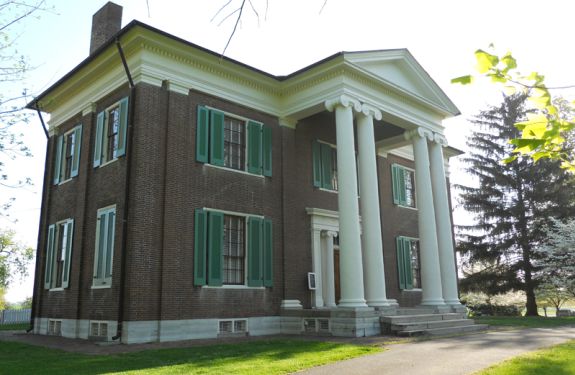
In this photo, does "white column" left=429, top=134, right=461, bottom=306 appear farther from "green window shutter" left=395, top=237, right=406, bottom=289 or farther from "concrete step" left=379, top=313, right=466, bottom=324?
"green window shutter" left=395, top=237, right=406, bottom=289

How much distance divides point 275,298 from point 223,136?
5.63m

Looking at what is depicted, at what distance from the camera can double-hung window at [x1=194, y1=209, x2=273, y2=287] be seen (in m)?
15.3

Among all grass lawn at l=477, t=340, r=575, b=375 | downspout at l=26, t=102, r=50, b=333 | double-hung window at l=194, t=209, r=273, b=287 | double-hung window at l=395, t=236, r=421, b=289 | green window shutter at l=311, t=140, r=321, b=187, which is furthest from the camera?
double-hung window at l=395, t=236, r=421, b=289

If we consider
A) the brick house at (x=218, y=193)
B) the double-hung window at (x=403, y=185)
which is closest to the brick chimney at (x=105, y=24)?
the brick house at (x=218, y=193)

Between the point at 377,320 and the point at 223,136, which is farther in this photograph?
the point at 223,136

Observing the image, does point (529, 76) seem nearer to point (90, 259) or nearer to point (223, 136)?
point (223, 136)

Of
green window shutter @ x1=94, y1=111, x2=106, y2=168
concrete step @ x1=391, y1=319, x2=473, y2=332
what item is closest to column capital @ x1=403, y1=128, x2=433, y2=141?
concrete step @ x1=391, y1=319, x2=473, y2=332

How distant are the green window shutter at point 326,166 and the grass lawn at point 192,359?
25.7ft

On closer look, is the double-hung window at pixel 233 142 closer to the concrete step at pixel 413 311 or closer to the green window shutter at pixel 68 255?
the green window shutter at pixel 68 255

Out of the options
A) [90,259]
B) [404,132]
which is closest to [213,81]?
[90,259]

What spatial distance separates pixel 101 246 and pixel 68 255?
8.02 ft

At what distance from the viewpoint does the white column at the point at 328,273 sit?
18859mm

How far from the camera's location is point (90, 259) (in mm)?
16078

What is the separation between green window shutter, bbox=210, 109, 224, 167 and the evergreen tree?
2002cm
